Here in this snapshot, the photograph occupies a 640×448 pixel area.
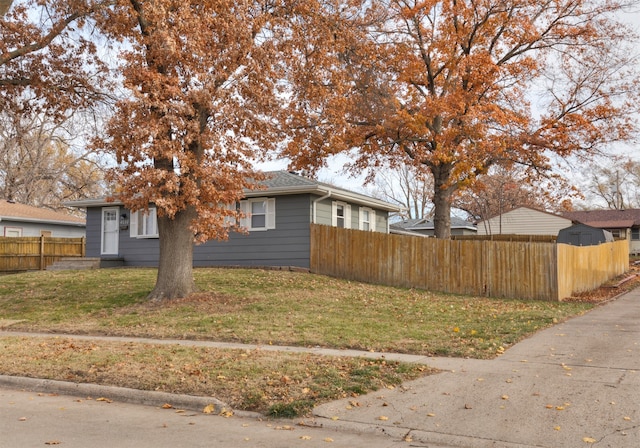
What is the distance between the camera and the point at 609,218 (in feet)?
176

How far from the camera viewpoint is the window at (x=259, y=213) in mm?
23453

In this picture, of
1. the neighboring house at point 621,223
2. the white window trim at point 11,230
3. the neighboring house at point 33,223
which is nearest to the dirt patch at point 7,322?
the neighboring house at point 33,223

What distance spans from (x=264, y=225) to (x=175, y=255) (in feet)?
26.8

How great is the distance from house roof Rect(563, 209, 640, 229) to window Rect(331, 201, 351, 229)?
31.5 meters

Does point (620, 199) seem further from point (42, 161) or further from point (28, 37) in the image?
point (28, 37)

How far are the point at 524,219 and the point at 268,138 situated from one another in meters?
35.3

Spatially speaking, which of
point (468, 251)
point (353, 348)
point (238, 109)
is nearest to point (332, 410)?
point (353, 348)

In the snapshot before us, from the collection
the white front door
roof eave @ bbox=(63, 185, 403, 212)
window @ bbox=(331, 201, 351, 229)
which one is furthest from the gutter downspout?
the white front door

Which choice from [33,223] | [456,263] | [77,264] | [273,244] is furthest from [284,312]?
[33,223]

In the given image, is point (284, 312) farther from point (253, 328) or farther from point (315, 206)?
point (315, 206)

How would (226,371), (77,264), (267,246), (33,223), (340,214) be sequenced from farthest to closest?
(33,223), (77,264), (340,214), (267,246), (226,371)

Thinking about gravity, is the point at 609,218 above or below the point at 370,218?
above

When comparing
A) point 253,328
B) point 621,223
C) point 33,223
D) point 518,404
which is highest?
point 621,223

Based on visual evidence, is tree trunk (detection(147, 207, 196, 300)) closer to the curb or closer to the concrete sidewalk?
the curb
